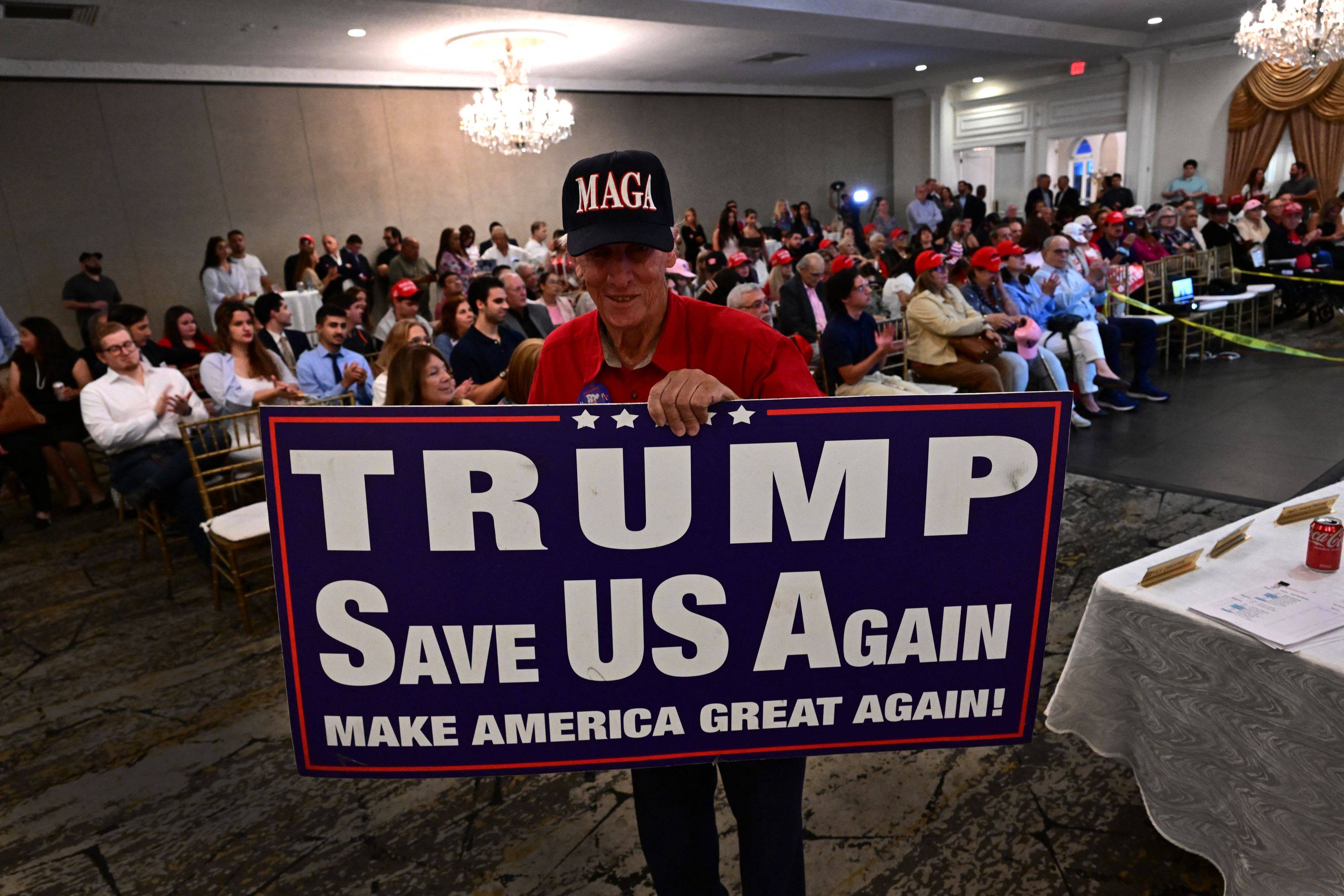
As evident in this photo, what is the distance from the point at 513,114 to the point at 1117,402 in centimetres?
712

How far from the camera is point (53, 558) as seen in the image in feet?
15.0

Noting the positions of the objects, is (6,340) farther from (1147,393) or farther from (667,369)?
(1147,393)

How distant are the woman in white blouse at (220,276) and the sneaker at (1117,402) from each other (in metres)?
8.77

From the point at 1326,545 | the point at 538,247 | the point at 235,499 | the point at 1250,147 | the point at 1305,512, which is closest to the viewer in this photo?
the point at 1326,545

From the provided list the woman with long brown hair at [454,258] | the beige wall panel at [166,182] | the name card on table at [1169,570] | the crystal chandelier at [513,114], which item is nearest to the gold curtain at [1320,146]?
the crystal chandelier at [513,114]

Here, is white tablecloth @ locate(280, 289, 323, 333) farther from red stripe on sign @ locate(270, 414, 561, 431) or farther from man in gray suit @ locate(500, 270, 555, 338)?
red stripe on sign @ locate(270, 414, 561, 431)

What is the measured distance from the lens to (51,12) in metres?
7.08

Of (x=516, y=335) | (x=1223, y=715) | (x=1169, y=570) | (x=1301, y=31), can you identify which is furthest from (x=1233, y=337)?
(x=1223, y=715)

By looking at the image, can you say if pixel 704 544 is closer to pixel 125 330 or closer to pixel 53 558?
pixel 125 330

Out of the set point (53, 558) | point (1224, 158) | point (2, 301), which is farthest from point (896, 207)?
point (53, 558)

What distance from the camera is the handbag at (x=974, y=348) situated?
530 cm

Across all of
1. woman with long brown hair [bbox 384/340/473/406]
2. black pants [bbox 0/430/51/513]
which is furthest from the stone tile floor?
black pants [bbox 0/430/51/513]

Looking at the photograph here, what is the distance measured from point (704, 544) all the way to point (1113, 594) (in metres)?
1.29

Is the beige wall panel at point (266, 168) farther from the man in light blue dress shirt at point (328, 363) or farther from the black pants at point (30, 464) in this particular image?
the man in light blue dress shirt at point (328, 363)
